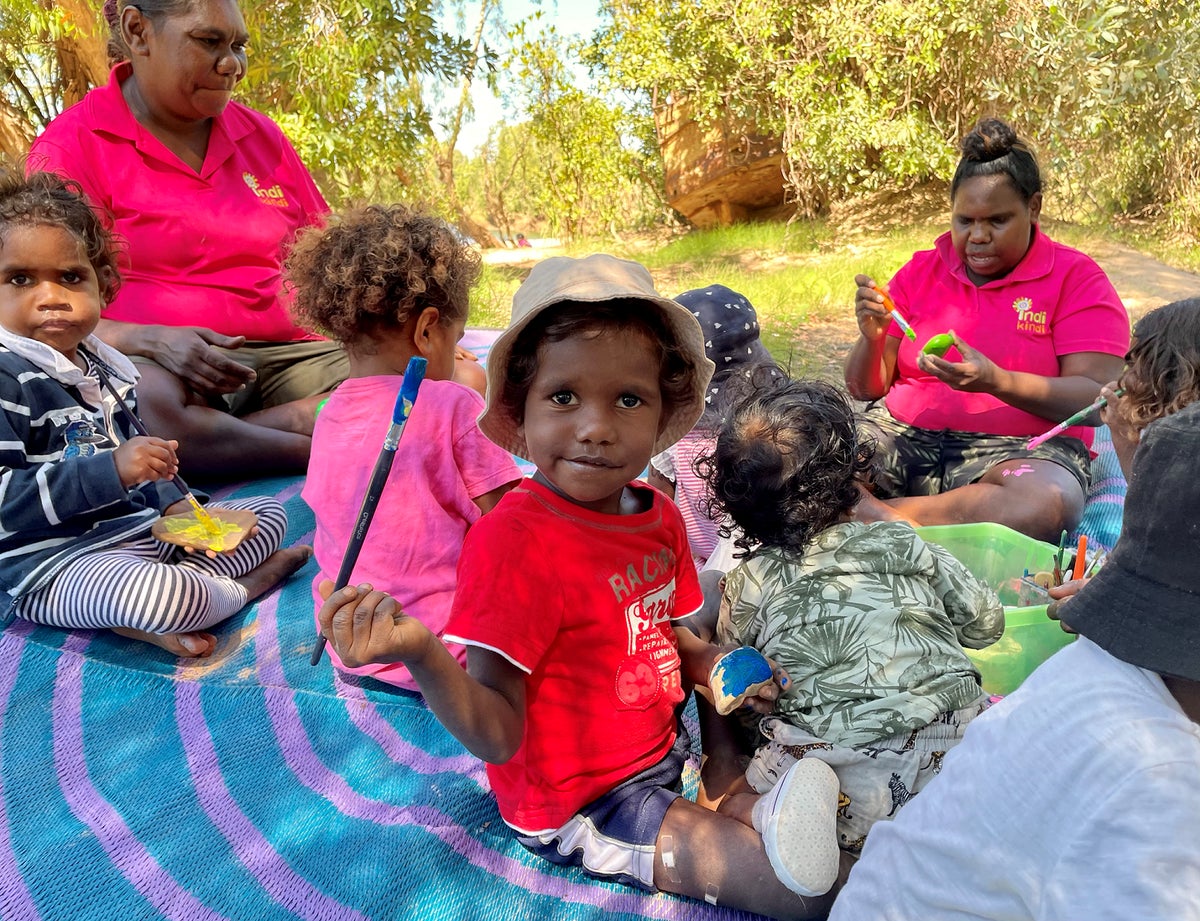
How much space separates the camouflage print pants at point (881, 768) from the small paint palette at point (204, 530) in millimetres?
1492

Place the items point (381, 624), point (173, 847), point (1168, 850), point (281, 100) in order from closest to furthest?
point (1168, 850) < point (381, 624) < point (173, 847) < point (281, 100)

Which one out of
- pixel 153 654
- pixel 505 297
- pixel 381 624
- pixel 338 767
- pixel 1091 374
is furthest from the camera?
pixel 505 297

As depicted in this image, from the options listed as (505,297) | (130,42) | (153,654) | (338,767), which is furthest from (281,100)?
(338,767)

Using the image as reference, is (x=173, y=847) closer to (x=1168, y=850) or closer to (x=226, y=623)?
(x=226, y=623)

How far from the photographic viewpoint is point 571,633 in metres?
1.37

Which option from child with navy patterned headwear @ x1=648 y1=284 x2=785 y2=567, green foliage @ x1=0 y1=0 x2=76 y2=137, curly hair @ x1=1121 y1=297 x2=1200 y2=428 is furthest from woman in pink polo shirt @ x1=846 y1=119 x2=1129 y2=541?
green foliage @ x1=0 y1=0 x2=76 y2=137

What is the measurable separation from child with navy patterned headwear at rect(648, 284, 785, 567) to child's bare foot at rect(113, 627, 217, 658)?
1254mm

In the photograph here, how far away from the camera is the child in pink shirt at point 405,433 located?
71.8 inches

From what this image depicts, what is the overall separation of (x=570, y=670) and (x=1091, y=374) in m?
1.89

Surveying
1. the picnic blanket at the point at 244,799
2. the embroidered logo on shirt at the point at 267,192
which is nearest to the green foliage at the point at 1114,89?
the embroidered logo on shirt at the point at 267,192

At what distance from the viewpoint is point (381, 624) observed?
1.05 m

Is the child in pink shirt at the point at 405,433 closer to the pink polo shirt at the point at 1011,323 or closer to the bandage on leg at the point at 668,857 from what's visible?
the bandage on leg at the point at 668,857

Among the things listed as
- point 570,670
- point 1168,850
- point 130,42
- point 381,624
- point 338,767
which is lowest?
point 338,767

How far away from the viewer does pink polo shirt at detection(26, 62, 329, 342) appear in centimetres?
279
